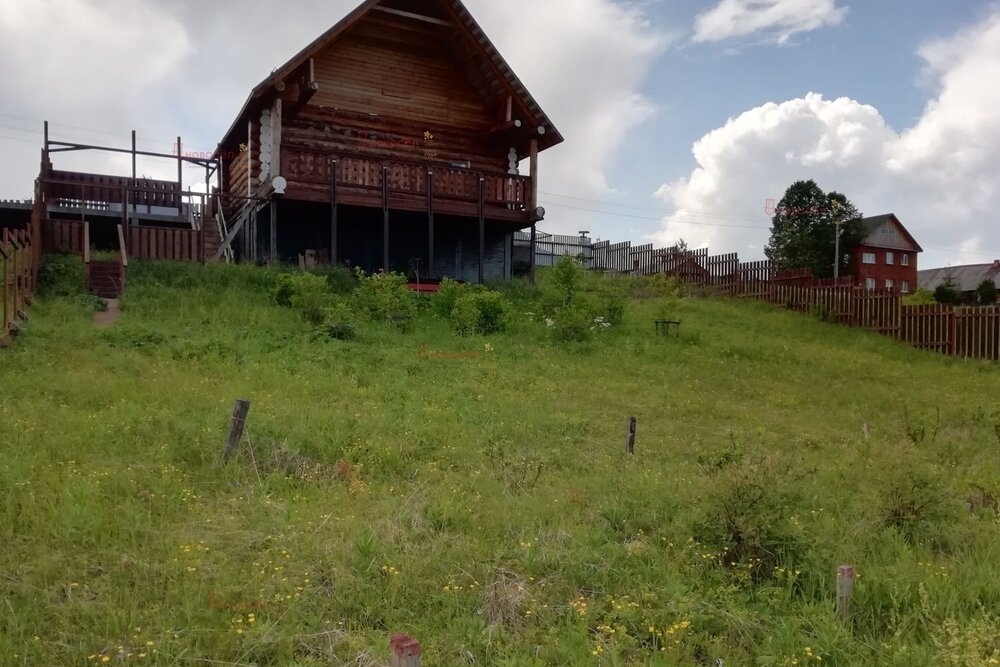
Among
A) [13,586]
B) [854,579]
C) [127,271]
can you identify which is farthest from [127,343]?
Answer: [854,579]

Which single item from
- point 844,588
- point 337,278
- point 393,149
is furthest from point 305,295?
point 844,588

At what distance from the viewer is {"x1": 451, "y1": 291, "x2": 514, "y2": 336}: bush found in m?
13.8

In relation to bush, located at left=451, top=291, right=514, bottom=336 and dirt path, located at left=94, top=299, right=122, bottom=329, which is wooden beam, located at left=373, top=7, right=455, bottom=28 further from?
dirt path, located at left=94, top=299, right=122, bottom=329

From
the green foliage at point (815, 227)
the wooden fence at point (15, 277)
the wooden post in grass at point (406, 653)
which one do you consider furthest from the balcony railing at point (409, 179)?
the green foliage at point (815, 227)

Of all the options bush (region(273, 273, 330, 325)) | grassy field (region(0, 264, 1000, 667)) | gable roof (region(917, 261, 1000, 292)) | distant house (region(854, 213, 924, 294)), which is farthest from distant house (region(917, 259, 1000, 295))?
grassy field (region(0, 264, 1000, 667))

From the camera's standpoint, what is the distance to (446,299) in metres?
15.2

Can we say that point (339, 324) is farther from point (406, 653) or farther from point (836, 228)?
point (836, 228)

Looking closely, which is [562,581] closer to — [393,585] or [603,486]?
[393,585]

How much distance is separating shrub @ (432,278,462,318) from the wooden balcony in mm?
3935

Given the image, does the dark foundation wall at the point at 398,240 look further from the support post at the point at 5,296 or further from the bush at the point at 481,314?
the support post at the point at 5,296

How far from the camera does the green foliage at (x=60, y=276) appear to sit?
1386 centimetres

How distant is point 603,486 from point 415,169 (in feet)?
45.5

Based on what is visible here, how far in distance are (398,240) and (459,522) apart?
16081 millimetres

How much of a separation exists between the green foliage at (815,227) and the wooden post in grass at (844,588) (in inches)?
1617
